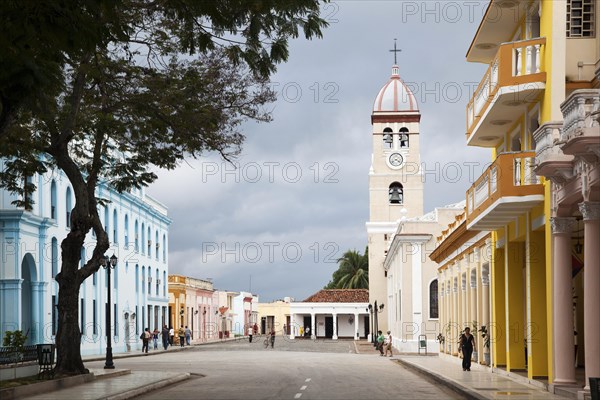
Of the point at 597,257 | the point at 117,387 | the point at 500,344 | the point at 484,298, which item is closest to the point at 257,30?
the point at 597,257

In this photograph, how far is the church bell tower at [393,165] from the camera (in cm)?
8525

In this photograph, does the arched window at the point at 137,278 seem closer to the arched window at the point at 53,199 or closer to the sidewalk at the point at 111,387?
the arched window at the point at 53,199

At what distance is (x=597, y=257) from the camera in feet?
59.9

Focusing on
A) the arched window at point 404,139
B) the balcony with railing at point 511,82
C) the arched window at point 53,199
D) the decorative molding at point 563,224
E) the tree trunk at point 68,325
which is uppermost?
the arched window at point 404,139

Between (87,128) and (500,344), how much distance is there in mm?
13837

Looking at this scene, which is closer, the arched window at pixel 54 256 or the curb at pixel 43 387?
the curb at pixel 43 387

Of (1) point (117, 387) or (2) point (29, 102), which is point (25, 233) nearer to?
(1) point (117, 387)

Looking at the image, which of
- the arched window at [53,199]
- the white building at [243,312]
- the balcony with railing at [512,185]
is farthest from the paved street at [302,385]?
the white building at [243,312]

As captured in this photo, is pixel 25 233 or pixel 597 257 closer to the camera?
pixel 597 257

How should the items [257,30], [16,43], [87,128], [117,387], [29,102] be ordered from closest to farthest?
[16,43]
[29,102]
[257,30]
[117,387]
[87,128]

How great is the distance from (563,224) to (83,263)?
1366 inches

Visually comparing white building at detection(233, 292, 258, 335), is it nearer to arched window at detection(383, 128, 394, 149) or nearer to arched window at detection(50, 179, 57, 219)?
arched window at detection(383, 128, 394, 149)

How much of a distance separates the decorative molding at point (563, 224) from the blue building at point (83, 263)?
14.9 metres

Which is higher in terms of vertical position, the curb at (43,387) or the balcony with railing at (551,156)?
the balcony with railing at (551,156)
